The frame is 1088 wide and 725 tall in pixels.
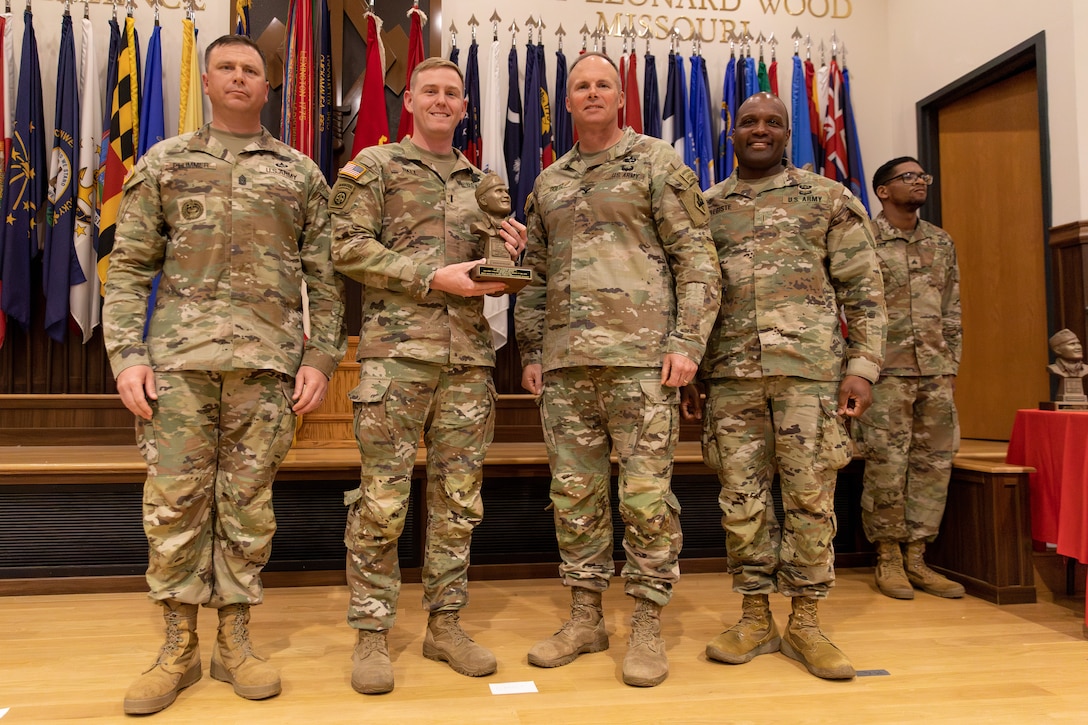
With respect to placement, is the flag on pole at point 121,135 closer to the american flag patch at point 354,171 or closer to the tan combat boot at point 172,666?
the american flag patch at point 354,171

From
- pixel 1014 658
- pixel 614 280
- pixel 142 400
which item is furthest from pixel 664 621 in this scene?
pixel 142 400

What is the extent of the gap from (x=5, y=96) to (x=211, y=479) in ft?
10.7

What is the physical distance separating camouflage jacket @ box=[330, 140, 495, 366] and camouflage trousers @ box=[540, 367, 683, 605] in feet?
0.94

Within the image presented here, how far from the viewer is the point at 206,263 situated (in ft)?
6.67

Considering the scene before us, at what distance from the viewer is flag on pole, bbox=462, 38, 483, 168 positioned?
14.3 feet

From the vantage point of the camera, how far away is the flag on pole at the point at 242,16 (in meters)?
4.25

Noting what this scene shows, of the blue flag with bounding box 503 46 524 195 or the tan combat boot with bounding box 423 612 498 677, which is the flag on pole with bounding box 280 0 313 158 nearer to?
the blue flag with bounding box 503 46 524 195

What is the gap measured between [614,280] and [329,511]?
168cm

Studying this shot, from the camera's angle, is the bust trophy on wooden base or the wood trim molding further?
the wood trim molding

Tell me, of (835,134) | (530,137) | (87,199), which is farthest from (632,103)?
(87,199)

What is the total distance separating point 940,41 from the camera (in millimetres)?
4461

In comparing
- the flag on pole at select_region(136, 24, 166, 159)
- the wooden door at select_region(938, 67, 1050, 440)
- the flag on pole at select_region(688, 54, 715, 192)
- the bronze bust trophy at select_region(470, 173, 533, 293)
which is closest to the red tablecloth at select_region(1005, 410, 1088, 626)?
the wooden door at select_region(938, 67, 1050, 440)

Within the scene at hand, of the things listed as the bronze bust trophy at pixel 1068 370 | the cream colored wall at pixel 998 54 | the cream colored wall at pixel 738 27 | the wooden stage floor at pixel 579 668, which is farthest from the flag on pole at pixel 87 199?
the cream colored wall at pixel 998 54

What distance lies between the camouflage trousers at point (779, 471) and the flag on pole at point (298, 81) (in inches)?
111
